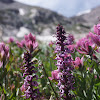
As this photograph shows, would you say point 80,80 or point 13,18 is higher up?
point 13,18

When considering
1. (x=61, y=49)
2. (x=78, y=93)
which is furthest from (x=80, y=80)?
(x=61, y=49)

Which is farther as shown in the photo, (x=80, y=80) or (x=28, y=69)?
(x=80, y=80)

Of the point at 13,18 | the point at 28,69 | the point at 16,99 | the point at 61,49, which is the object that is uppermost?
the point at 13,18

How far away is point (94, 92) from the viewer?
129 cm

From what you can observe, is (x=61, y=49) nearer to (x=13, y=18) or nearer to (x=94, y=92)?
(x=94, y=92)

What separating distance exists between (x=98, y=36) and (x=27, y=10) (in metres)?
53.9

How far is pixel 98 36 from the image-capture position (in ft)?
3.11

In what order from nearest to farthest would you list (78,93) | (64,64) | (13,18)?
1. (64,64)
2. (78,93)
3. (13,18)

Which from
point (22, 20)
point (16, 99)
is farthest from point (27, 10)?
point (16, 99)

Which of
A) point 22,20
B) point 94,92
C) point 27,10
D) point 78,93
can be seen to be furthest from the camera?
point 27,10

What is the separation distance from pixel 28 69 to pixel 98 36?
1.97 ft

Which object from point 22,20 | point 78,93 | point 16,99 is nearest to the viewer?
point 78,93

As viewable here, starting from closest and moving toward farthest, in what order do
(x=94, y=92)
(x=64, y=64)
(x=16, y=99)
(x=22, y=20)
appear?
1. (x=64, y=64)
2. (x=94, y=92)
3. (x=16, y=99)
4. (x=22, y=20)

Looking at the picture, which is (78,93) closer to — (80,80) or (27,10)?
(80,80)
